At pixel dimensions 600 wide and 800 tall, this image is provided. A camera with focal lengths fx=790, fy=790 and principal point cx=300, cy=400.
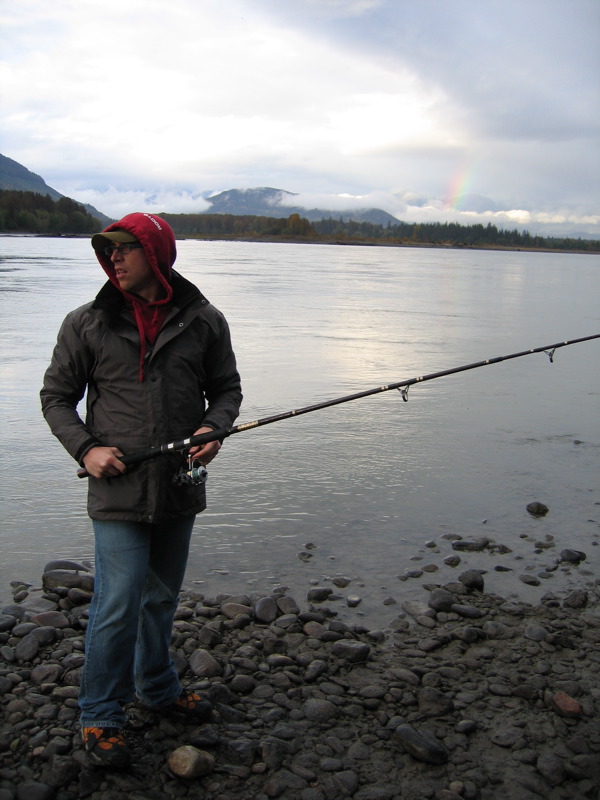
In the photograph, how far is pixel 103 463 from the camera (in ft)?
10.1

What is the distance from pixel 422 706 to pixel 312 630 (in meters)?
0.94

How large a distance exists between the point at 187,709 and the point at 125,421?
4.65 feet

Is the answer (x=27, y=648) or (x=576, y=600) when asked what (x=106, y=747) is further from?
(x=576, y=600)

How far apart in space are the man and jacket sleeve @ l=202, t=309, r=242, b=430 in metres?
0.09

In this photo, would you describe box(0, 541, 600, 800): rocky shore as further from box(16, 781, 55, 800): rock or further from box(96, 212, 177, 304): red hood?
box(96, 212, 177, 304): red hood

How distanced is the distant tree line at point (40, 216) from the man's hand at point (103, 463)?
518 feet

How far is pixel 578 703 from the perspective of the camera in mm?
4000

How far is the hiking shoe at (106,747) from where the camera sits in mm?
3189

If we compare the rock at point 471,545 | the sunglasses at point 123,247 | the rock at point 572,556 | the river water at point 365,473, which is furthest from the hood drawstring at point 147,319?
the rock at point 572,556

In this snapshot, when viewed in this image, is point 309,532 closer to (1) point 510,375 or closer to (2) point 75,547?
(2) point 75,547

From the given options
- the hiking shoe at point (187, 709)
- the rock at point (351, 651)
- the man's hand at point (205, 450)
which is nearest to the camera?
the man's hand at point (205, 450)

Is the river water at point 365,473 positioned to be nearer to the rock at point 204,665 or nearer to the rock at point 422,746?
the rock at point 204,665

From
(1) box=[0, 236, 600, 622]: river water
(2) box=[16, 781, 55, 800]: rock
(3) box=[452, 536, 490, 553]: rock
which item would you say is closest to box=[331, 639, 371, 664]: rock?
Result: (1) box=[0, 236, 600, 622]: river water

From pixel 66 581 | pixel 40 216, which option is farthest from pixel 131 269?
pixel 40 216
